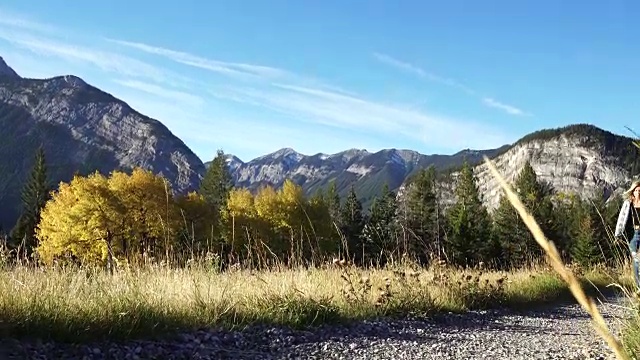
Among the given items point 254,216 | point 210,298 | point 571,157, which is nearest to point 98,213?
point 254,216

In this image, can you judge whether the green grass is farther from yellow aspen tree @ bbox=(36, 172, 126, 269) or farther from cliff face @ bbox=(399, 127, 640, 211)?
cliff face @ bbox=(399, 127, 640, 211)

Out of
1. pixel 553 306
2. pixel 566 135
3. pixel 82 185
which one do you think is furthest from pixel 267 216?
pixel 566 135

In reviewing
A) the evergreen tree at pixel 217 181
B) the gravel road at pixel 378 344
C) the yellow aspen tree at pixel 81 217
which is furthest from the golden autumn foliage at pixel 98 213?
the gravel road at pixel 378 344

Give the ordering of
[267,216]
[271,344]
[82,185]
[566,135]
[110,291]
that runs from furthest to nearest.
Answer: [566,135] → [267,216] → [82,185] → [271,344] → [110,291]

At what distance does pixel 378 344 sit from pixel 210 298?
78.3 inches

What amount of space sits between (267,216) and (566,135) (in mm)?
155455

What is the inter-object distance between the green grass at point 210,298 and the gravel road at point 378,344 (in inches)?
8.0

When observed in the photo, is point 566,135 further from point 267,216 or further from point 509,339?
point 509,339

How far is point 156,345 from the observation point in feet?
16.5

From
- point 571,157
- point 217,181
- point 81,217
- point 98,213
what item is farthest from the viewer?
point 571,157

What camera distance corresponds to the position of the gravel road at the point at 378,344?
4.75 metres

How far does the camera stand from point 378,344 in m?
6.29

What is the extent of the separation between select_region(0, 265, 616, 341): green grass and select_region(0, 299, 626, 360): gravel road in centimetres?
20

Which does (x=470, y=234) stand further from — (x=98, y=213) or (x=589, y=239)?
(x=98, y=213)
